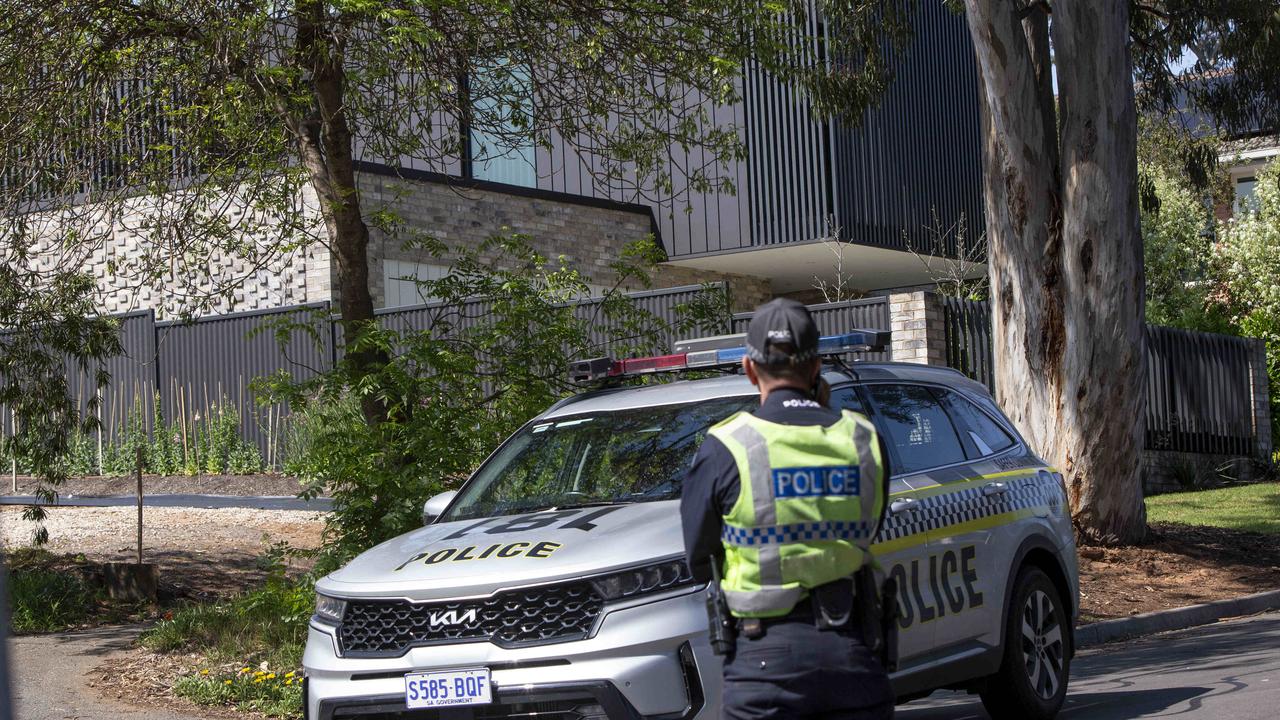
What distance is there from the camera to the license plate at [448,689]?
5158 mm

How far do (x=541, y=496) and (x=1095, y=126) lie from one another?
29.0 feet

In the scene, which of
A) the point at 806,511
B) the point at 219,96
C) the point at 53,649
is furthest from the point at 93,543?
the point at 806,511

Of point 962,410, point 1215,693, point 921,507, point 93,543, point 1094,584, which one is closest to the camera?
point 921,507

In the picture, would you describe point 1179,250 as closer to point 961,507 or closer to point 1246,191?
point 1246,191

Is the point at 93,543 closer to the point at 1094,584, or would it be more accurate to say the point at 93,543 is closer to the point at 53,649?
the point at 53,649

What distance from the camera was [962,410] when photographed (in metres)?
7.27

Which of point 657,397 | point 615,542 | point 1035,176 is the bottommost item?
point 615,542

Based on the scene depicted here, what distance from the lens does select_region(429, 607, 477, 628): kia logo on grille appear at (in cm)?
532

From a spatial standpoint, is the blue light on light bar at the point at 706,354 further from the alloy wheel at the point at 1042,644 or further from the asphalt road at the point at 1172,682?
the asphalt road at the point at 1172,682

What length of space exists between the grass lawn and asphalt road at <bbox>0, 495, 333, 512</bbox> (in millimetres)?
10192

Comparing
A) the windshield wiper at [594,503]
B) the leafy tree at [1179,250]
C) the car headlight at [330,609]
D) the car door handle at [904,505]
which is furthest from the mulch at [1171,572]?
the leafy tree at [1179,250]

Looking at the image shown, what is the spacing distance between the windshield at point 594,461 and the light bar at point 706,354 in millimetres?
209

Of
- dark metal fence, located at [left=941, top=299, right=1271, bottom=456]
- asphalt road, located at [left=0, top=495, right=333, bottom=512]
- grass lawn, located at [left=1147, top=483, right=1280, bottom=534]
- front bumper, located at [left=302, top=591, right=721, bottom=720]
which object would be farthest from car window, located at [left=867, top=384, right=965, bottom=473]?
dark metal fence, located at [left=941, top=299, right=1271, bottom=456]

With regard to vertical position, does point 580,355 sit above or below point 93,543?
above
